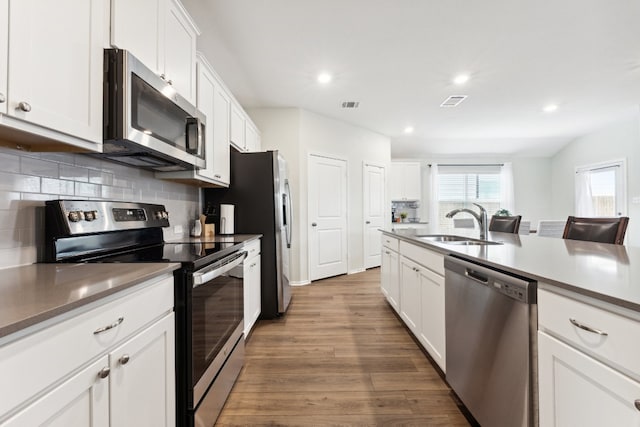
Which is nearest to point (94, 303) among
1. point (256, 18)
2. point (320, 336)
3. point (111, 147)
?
point (111, 147)

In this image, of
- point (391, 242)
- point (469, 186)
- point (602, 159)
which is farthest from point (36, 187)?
point (602, 159)

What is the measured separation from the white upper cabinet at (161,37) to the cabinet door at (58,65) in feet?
0.37

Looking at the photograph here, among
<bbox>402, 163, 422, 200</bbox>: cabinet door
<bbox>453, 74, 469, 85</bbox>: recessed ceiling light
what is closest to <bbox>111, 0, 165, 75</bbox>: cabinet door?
<bbox>453, 74, 469, 85</bbox>: recessed ceiling light

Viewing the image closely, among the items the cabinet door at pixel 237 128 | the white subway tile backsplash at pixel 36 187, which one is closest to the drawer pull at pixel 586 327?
the white subway tile backsplash at pixel 36 187

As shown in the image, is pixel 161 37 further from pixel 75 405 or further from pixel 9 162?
pixel 75 405

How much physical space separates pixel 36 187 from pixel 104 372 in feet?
2.92

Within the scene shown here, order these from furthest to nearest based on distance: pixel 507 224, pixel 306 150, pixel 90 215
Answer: pixel 306 150 < pixel 507 224 < pixel 90 215

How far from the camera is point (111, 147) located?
4.18 feet

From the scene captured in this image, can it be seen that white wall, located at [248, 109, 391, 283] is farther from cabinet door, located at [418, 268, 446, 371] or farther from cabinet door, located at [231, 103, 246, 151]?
cabinet door, located at [418, 268, 446, 371]

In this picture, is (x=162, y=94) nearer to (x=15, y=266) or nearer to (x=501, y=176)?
(x=15, y=266)

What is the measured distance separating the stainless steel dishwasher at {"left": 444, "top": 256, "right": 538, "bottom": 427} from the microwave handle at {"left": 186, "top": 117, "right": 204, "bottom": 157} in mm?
1690

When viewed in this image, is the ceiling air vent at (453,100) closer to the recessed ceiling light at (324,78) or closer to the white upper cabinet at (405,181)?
the recessed ceiling light at (324,78)

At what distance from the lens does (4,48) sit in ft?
2.57

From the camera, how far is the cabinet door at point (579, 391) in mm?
697
